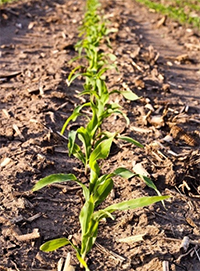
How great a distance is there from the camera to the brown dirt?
2963 millimetres

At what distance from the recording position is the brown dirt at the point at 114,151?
9.72ft

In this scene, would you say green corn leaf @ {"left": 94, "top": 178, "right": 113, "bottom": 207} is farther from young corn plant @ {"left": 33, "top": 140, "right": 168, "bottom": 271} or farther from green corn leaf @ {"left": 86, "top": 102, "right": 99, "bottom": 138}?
green corn leaf @ {"left": 86, "top": 102, "right": 99, "bottom": 138}

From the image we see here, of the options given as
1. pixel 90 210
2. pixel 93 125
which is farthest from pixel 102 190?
pixel 93 125

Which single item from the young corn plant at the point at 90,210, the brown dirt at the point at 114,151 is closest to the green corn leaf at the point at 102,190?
the young corn plant at the point at 90,210

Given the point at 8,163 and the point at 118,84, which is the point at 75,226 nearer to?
the point at 8,163

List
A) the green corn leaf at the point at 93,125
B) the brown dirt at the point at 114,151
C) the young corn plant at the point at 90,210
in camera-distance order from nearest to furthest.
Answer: the young corn plant at the point at 90,210 → the brown dirt at the point at 114,151 → the green corn leaf at the point at 93,125

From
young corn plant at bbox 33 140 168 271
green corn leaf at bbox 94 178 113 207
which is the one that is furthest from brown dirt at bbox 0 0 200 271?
green corn leaf at bbox 94 178 113 207

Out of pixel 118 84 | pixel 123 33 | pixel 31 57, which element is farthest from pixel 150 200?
pixel 123 33

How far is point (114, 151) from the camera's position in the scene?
4254mm

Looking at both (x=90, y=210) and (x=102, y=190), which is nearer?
(x=90, y=210)

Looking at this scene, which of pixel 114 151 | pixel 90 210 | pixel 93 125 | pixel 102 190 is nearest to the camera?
pixel 90 210

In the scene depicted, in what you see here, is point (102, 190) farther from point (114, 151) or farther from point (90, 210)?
point (114, 151)

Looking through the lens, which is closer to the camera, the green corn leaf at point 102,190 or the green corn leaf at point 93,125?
the green corn leaf at point 102,190

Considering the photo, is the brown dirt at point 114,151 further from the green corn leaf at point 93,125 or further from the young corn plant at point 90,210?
the green corn leaf at point 93,125
